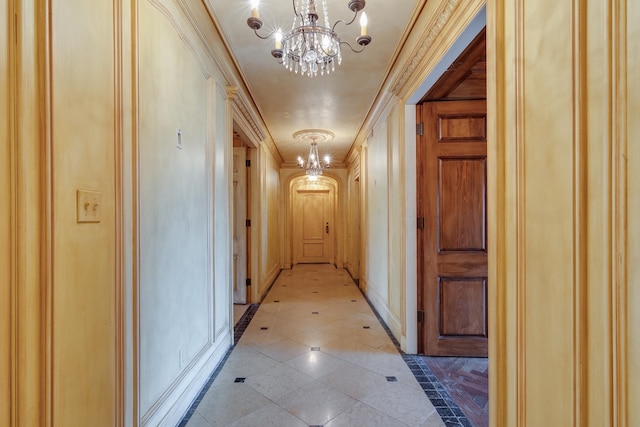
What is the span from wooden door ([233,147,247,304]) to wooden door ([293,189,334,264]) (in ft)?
14.2

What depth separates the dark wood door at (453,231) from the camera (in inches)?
109

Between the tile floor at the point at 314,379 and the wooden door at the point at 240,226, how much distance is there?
0.60 meters

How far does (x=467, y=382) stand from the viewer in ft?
7.75

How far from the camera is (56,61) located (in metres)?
0.99

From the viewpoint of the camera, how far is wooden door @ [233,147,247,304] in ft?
15.0

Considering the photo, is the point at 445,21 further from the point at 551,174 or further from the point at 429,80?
the point at 551,174

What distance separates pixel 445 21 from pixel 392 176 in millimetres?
1706

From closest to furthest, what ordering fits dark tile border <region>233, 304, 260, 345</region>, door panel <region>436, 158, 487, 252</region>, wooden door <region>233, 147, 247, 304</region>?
1. door panel <region>436, 158, 487, 252</region>
2. dark tile border <region>233, 304, 260, 345</region>
3. wooden door <region>233, 147, 247, 304</region>

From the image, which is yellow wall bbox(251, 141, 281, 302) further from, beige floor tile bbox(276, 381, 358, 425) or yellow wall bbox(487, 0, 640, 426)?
yellow wall bbox(487, 0, 640, 426)

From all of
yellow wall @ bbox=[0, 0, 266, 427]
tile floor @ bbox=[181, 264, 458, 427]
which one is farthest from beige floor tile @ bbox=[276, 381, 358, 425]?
yellow wall @ bbox=[0, 0, 266, 427]

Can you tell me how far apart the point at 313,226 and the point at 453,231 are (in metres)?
6.70

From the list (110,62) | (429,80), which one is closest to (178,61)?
(110,62)

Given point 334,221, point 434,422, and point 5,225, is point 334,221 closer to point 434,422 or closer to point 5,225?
point 434,422

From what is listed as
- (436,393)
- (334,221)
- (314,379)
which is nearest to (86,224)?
(314,379)
